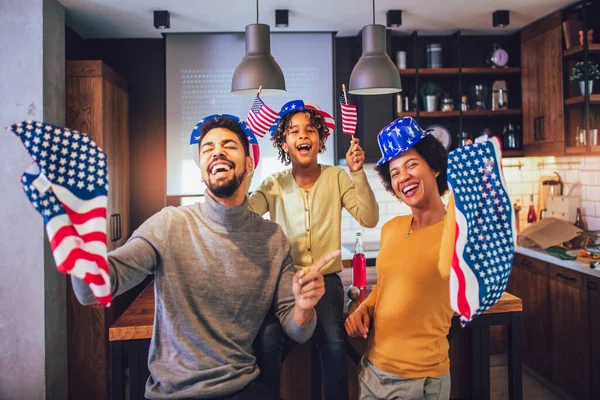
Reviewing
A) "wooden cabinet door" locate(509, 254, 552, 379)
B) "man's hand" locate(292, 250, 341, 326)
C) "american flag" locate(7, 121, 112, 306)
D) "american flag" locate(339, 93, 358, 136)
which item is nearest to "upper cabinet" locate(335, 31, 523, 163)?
"wooden cabinet door" locate(509, 254, 552, 379)

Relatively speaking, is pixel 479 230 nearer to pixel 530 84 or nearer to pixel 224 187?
pixel 224 187

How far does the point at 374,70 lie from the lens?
264 cm

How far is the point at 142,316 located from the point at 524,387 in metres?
2.85

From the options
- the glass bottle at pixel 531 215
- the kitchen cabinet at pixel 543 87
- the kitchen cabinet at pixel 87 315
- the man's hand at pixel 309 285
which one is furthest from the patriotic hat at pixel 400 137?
the glass bottle at pixel 531 215

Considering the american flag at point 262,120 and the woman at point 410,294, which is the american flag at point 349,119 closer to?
the american flag at point 262,120

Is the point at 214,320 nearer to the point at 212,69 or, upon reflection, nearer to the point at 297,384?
the point at 297,384

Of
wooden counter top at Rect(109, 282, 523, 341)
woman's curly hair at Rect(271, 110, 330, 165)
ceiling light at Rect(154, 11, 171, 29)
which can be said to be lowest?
wooden counter top at Rect(109, 282, 523, 341)

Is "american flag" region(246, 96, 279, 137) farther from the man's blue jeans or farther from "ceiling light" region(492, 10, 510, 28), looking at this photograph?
"ceiling light" region(492, 10, 510, 28)

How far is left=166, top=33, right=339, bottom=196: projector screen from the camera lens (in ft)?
14.5

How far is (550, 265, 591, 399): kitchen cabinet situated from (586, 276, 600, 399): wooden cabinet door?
1.3 inches

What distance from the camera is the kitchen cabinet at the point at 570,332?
10.8 ft

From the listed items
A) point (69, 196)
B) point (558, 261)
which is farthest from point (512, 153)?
point (69, 196)

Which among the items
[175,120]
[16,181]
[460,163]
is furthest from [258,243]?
[175,120]

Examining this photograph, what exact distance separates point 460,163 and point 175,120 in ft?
11.1
